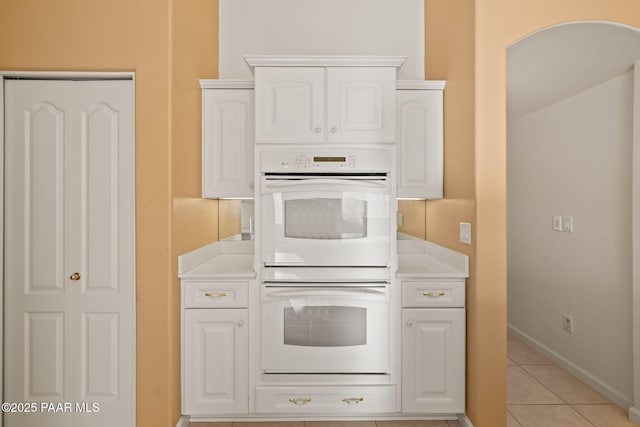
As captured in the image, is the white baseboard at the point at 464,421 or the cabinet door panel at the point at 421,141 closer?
the white baseboard at the point at 464,421

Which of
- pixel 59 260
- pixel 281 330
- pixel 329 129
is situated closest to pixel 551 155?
pixel 329 129

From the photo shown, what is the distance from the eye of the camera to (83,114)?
7.01 ft

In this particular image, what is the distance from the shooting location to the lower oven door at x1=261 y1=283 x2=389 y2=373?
2.30 metres

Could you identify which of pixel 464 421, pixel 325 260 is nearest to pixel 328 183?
pixel 325 260

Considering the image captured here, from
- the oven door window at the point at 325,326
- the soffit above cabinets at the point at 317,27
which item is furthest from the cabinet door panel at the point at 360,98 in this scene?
the oven door window at the point at 325,326

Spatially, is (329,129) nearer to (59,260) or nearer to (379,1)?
(379,1)

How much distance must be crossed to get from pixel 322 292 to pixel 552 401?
6.17 feet

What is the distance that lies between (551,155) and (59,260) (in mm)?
3807

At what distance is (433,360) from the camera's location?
2.29 m

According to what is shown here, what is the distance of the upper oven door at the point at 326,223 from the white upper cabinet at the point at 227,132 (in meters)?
0.39

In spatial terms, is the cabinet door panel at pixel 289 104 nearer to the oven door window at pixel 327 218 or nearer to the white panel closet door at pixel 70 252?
the oven door window at pixel 327 218

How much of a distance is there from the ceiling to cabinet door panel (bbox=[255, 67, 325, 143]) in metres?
1.26

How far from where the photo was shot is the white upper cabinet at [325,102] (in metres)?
2.36

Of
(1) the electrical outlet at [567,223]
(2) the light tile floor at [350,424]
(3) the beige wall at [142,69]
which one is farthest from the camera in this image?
(1) the electrical outlet at [567,223]
